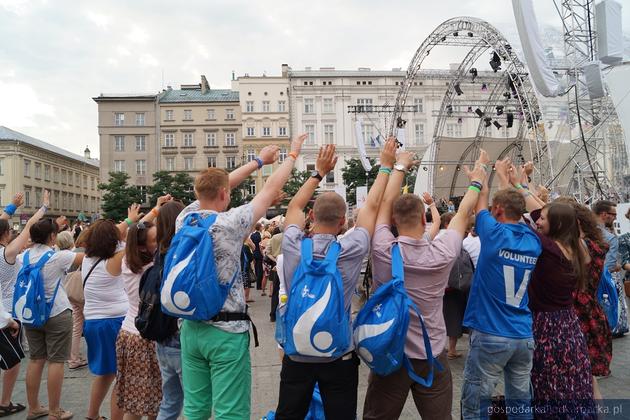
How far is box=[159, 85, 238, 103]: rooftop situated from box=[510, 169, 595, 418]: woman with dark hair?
57.5 metres

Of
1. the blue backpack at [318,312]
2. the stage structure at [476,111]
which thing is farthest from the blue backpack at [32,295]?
the stage structure at [476,111]

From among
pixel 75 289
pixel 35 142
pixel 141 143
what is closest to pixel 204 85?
pixel 141 143

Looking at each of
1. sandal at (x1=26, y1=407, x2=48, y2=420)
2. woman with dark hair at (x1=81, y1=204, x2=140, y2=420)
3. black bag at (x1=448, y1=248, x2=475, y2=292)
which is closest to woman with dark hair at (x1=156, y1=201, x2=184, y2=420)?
woman with dark hair at (x1=81, y1=204, x2=140, y2=420)

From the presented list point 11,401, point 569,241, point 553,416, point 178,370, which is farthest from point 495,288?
point 11,401

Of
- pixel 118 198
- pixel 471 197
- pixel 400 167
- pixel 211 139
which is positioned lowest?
pixel 471 197

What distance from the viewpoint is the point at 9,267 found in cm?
509

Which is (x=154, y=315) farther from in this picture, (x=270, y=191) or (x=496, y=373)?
(x=496, y=373)

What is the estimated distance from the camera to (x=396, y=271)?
2.73m

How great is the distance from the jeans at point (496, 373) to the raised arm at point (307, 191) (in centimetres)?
148

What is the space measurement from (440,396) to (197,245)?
5.63ft

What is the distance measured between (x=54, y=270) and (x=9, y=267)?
0.92m

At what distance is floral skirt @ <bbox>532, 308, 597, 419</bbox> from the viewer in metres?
3.34

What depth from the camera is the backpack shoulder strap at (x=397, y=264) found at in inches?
107

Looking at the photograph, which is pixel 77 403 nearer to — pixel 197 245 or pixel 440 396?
pixel 197 245
